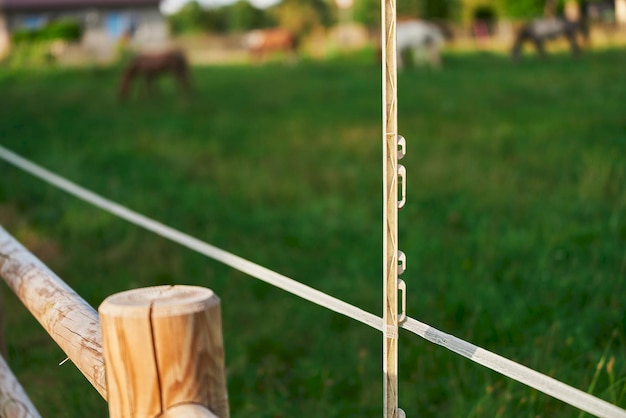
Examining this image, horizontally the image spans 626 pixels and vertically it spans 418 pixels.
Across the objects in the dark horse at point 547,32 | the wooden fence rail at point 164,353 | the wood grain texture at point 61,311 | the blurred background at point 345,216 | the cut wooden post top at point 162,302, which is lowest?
the blurred background at point 345,216

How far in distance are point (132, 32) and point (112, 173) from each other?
83.2 ft

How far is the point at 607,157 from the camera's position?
712 cm

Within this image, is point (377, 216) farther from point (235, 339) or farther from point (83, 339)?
point (83, 339)

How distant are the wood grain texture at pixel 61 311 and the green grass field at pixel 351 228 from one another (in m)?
1.32

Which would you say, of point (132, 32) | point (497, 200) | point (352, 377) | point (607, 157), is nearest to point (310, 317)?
point (352, 377)

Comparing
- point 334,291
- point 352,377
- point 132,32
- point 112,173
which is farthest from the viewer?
point 132,32

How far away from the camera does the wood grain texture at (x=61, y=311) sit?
60.9 inches

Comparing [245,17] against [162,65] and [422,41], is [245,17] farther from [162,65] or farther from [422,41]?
[162,65]

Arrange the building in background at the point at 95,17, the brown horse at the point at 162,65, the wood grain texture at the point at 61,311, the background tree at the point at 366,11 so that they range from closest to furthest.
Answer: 1. the wood grain texture at the point at 61,311
2. the brown horse at the point at 162,65
3. the building in background at the point at 95,17
4. the background tree at the point at 366,11

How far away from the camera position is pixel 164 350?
1.18 meters

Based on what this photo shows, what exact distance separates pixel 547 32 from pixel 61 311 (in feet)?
59.2

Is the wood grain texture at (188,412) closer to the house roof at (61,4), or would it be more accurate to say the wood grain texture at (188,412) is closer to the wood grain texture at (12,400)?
the wood grain texture at (12,400)

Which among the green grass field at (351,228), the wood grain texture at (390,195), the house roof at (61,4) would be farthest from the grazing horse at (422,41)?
the house roof at (61,4)

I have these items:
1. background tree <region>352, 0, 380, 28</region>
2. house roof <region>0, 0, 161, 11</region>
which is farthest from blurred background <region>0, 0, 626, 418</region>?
background tree <region>352, 0, 380, 28</region>
